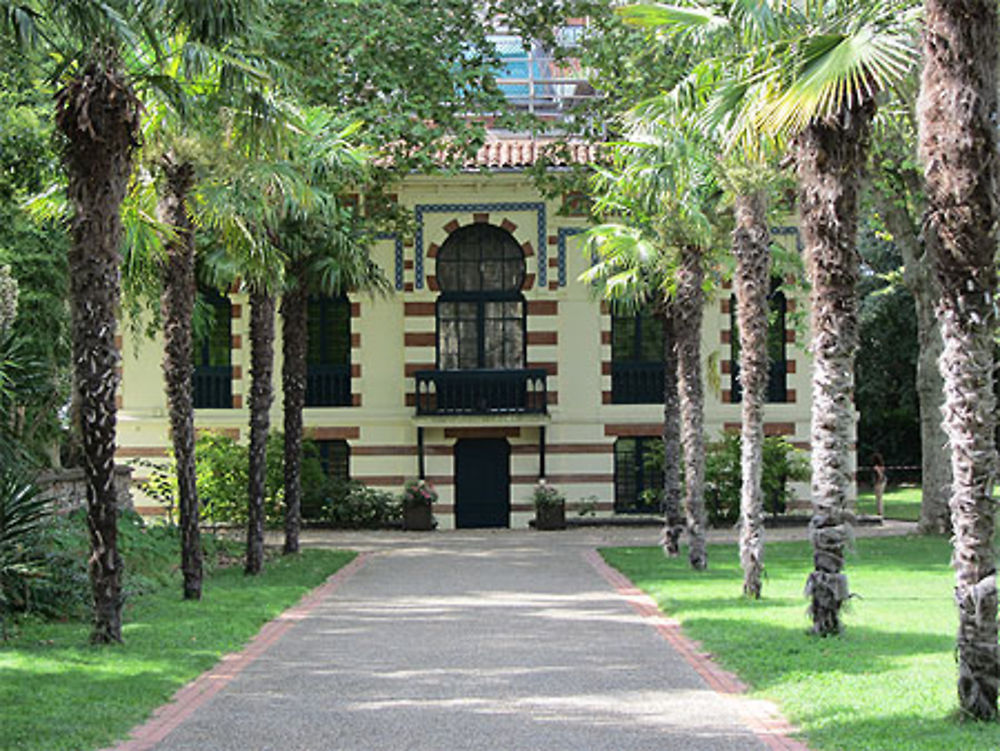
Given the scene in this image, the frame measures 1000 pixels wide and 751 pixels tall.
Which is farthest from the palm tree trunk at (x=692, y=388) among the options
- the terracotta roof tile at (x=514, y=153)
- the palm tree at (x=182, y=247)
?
the terracotta roof tile at (x=514, y=153)

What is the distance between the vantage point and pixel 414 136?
23.5 meters

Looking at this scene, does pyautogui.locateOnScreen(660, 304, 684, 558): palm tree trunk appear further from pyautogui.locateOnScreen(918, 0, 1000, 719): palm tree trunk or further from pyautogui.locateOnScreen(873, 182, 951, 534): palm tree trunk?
pyautogui.locateOnScreen(918, 0, 1000, 719): palm tree trunk

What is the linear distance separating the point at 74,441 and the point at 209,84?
47.8 feet

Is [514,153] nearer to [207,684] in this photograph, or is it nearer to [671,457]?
[671,457]

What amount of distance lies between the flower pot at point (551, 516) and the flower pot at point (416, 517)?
2695 millimetres

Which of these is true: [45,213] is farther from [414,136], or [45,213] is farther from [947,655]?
[947,655]

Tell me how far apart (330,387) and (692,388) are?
50.0ft

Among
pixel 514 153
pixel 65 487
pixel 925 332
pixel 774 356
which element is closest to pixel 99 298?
pixel 65 487

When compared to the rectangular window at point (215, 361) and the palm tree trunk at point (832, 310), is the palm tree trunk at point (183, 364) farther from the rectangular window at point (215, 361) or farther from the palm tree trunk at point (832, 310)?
the rectangular window at point (215, 361)

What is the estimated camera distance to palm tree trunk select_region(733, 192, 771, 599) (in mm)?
17172

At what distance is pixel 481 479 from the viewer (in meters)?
34.5

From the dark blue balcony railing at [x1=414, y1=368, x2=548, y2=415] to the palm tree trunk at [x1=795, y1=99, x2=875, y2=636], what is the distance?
20.0 metres

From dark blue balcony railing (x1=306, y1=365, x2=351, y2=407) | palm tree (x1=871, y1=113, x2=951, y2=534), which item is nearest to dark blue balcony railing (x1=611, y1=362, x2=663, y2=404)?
dark blue balcony railing (x1=306, y1=365, x2=351, y2=407)

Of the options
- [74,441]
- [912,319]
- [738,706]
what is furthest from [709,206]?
[912,319]
